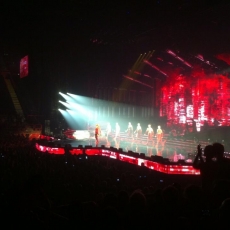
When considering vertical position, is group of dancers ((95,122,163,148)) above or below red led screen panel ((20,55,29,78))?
below

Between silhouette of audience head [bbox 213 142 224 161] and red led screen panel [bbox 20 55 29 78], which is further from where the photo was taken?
red led screen panel [bbox 20 55 29 78]

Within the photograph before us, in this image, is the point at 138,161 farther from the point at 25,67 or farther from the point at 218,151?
the point at 25,67

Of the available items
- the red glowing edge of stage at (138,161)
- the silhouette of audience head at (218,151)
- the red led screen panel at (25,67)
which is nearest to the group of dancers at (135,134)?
the red glowing edge of stage at (138,161)

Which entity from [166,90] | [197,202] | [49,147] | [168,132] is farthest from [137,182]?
[166,90]

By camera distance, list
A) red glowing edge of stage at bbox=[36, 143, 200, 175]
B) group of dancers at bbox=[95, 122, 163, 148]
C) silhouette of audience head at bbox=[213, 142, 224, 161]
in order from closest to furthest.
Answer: silhouette of audience head at bbox=[213, 142, 224, 161] → red glowing edge of stage at bbox=[36, 143, 200, 175] → group of dancers at bbox=[95, 122, 163, 148]

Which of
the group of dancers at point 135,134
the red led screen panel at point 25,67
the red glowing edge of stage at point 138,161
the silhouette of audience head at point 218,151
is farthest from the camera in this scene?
the red led screen panel at point 25,67

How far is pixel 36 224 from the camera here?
2885 mm

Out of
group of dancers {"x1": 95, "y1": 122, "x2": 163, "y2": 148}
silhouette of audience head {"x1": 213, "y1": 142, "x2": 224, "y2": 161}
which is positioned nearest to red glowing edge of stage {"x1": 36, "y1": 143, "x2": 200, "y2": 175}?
group of dancers {"x1": 95, "y1": 122, "x2": 163, "y2": 148}

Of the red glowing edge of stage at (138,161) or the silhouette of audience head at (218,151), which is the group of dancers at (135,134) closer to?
the red glowing edge of stage at (138,161)

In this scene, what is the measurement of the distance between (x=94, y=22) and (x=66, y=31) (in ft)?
10.3

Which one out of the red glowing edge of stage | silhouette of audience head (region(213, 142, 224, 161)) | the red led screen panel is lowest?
the red glowing edge of stage

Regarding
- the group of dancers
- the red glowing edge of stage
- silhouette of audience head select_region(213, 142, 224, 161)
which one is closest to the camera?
silhouette of audience head select_region(213, 142, 224, 161)

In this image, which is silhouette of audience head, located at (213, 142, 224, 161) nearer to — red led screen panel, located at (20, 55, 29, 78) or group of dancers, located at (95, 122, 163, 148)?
group of dancers, located at (95, 122, 163, 148)

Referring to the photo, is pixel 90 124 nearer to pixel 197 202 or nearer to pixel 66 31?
pixel 66 31
